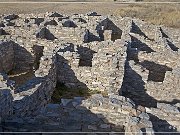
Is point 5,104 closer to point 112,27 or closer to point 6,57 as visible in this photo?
point 6,57

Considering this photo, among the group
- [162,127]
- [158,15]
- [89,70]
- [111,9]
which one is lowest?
[111,9]

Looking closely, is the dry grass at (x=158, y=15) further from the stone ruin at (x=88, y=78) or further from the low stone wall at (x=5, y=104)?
the low stone wall at (x=5, y=104)

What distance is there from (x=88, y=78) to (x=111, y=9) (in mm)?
29312

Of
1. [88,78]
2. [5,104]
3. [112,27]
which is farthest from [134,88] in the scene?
[112,27]

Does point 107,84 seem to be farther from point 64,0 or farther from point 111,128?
point 64,0

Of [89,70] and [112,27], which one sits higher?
[89,70]

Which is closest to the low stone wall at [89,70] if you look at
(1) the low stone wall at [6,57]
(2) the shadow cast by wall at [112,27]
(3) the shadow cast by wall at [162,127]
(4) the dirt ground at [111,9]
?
(1) the low stone wall at [6,57]

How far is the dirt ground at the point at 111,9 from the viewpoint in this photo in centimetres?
3569

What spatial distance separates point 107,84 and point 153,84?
1997mm

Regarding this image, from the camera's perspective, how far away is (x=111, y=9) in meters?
44.2

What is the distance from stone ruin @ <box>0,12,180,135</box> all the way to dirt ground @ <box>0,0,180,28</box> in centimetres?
984

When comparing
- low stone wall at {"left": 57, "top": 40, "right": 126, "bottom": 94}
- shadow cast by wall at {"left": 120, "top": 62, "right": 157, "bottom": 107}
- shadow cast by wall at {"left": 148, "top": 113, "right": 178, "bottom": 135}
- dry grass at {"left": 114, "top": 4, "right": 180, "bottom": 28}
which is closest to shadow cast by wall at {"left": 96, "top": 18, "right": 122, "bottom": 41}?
dry grass at {"left": 114, "top": 4, "right": 180, "bottom": 28}

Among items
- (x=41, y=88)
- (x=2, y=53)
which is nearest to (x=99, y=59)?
(x=41, y=88)

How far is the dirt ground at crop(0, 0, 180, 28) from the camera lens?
35688 mm
